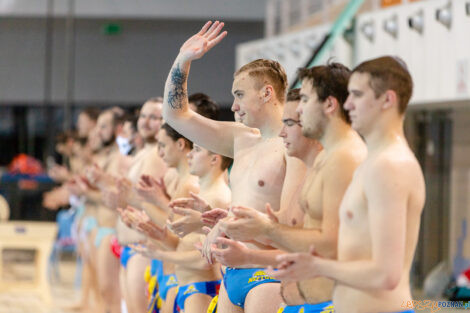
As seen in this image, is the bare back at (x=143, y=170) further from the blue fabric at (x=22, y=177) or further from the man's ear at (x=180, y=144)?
the blue fabric at (x=22, y=177)

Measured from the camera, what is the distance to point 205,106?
4.04 m

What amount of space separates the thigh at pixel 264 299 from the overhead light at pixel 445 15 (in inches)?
139

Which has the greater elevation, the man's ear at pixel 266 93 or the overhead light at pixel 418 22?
the overhead light at pixel 418 22

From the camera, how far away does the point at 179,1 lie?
15711 millimetres

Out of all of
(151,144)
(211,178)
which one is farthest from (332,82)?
(151,144)

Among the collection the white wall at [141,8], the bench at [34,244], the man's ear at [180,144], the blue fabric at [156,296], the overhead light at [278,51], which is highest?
the white wall at [141,8]

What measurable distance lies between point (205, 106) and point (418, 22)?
3008 mm

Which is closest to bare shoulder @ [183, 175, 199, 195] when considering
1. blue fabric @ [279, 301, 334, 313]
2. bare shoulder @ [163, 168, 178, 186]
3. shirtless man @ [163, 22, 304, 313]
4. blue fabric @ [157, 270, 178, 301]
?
bare shoulder @ [163, 168, 178, 186]

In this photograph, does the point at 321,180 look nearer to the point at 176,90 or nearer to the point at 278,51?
the point at 176,90

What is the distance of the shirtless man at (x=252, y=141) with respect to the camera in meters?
3.19

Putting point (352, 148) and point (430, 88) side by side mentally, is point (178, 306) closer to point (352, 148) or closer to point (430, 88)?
point (352, 148)

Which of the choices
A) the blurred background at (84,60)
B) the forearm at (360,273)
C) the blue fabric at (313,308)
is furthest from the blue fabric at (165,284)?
the blurred background at (84,60)

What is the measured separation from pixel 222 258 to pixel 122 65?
46.3ft

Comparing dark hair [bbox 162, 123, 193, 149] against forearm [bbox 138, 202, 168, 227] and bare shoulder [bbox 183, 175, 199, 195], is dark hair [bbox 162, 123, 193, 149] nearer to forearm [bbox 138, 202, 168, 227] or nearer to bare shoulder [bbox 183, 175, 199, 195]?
bare shoulder [bbox 183, 175, 199, 195]
